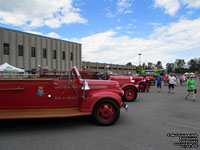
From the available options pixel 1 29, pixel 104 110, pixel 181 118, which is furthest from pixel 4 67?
pixel 181 118

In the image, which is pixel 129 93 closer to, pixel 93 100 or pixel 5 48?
pixel 93 100

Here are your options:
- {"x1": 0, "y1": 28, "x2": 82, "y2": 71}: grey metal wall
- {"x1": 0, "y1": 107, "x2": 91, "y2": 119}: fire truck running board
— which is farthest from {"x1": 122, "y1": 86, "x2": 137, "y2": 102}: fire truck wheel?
{"x1": 0, "y1": 28, "x2": 82, "y2": 71}: grey metal wall

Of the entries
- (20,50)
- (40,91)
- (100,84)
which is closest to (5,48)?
(20,50)

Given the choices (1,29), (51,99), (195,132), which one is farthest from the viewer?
(1,29)

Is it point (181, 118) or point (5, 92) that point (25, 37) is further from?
point (181, 118)

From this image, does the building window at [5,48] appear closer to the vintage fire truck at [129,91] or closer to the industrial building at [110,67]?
the vintage fire truck at [129,91]

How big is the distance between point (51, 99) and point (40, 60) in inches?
889

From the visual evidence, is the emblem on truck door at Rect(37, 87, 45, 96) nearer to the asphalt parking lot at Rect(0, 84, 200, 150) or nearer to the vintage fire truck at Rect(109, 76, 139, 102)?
the asphalt parking lot at Rect(0, 84, 200, 150)

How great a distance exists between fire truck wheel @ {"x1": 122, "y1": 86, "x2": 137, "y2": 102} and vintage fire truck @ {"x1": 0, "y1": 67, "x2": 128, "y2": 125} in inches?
177

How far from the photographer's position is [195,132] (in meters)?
4.07

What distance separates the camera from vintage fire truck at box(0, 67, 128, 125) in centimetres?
412

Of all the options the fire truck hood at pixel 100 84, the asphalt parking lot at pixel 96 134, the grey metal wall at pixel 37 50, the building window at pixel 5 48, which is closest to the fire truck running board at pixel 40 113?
the asphalt parking lot at pixel 96 134

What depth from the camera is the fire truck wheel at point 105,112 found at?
175 inches

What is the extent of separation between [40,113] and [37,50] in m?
22.8
